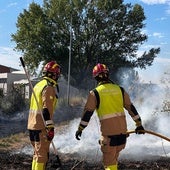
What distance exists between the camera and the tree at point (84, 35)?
41812mm

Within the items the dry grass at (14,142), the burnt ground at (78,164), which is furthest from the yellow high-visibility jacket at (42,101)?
the dry grass at (14,142)

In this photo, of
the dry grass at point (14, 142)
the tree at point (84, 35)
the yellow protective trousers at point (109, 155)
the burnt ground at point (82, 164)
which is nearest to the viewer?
the yellow protective trousers at point (109, 155)

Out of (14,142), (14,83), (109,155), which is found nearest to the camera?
(109,155)

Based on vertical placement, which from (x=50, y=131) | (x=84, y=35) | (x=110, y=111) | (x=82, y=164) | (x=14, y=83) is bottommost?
(x=82, y=164)

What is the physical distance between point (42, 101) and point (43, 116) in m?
0.28

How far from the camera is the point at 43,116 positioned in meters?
7.62

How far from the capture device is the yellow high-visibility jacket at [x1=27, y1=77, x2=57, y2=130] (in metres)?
7.70

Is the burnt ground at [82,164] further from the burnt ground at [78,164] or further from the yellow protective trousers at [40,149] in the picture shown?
the yellow protective trousers at [40,149]

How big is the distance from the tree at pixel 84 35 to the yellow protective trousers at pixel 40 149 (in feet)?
110

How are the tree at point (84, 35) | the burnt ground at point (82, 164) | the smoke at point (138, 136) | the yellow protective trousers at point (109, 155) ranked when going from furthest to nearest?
the tree at point (84, 35), the smoke at point (138, 136), the burnt ground at point (82, 164), the yellow protective trousers at point (109, 155)

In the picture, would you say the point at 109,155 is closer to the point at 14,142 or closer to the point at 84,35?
the point at 14,142

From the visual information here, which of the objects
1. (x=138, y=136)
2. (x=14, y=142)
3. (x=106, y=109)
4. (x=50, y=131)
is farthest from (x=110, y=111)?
(x=14, y=142)

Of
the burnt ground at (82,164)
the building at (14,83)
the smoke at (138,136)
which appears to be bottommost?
the burnt ground at (82,164)

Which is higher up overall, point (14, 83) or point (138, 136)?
point (14, 83)
